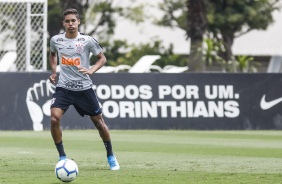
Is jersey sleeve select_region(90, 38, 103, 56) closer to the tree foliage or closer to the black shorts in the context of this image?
the black shorts

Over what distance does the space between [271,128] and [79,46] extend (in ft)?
46.4

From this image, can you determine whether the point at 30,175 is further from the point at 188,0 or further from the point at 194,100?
the point at 188,0

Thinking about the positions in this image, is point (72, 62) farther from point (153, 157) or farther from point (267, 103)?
point (267, 103)

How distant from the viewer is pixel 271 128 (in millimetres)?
27875

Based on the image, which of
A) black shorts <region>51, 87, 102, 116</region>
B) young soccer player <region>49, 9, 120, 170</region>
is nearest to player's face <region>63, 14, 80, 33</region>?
young soccer player <region>49, 9, 120, 170</region>

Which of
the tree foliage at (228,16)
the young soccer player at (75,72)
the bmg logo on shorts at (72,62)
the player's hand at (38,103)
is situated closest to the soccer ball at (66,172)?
the young soccer player at (75,72)

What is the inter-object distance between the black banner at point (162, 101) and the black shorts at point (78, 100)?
38.1 feet

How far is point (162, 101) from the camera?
27.2m

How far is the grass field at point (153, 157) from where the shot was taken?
13.3 metres

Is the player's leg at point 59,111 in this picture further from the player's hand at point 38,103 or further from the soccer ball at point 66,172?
the player's hand at point 38,103

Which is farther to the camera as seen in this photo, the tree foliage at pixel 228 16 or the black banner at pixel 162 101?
the tree foliage at pixel 228 16

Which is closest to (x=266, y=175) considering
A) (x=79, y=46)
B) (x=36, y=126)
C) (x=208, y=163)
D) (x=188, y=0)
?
(x=208, y=163)

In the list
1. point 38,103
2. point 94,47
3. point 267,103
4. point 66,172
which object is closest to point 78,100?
point 94,47

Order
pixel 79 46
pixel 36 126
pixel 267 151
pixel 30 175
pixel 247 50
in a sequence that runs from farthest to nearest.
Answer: pixel 247 50 < pixel 36 126 < pixel 267 151 < pixel 79 46 < pixel 30 175
